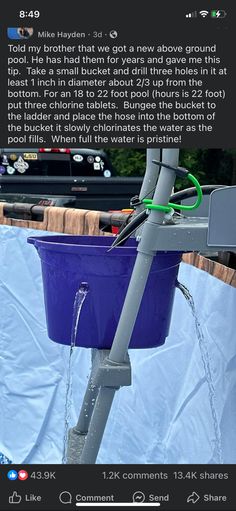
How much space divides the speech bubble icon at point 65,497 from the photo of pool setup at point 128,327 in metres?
0.17

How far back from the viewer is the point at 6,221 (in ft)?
14.4

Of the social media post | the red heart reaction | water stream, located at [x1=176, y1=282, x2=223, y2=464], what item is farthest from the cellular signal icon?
the red heart reaction

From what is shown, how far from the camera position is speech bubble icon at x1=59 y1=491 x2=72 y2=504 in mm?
1814

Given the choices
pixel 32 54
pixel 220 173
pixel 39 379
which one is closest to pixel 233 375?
pixel 32 54

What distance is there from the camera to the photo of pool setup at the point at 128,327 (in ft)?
6.19

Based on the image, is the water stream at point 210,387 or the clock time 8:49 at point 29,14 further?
the water stream at point 210,387

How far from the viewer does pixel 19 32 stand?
189 cm

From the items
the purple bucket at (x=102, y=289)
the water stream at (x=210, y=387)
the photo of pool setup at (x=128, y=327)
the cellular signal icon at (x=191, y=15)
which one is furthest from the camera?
the water stream at (x=210, y=387)

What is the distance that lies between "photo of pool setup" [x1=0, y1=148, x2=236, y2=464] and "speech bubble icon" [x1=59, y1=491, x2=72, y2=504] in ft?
0.55

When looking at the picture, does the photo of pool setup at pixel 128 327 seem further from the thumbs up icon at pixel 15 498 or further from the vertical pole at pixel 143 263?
the thumbs up icon at pixel 15 498

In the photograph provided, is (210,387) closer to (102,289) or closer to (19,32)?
(102,289)

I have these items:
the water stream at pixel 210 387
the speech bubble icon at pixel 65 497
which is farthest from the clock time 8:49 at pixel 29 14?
the speech bubble icon at pixel 65 497

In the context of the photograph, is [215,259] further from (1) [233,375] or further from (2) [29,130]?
(2) [29,130]

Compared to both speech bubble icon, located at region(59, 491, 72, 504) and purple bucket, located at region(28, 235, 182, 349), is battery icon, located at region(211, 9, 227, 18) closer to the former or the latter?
purple bucket, located at region(28, 235, 182, 349)
